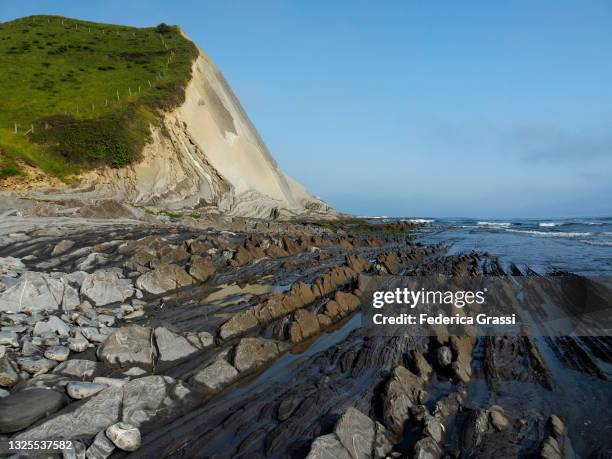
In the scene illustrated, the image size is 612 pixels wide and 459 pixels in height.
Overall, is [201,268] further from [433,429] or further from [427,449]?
[427,449]

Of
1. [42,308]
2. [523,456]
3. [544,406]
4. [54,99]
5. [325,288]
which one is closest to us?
[523,456]

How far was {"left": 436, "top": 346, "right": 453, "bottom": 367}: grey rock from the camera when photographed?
7.46 metres

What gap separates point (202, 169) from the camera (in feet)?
143

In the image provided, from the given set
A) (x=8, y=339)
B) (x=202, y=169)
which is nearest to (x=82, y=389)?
(x=8, y=339)

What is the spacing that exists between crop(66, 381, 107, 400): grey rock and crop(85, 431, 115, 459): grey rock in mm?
1092

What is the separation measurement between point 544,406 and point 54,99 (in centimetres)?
5052

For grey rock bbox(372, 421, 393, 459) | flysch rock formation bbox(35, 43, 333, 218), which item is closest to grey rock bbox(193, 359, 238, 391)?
grey rock bbox(372, 421, 393, 459)

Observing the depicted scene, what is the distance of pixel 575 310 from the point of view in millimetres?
11609

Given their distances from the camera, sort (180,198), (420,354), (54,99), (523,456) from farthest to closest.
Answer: (54,99), (180,198), (420,354), (523,456)

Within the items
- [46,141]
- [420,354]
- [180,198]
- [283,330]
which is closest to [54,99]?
[46,141]

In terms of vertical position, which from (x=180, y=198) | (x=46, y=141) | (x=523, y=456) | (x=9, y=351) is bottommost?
(x=523, y=456)

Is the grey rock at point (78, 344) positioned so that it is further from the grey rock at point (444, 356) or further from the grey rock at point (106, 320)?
the grey rock at point (444, 356)

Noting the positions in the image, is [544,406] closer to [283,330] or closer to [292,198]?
[283,330]

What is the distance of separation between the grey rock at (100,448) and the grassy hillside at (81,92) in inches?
1315
